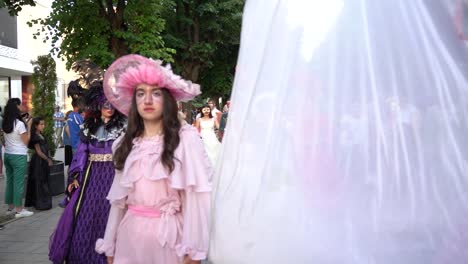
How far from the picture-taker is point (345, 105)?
1.35m

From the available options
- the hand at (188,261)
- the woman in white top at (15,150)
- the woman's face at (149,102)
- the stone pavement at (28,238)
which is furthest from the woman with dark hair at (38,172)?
the hand at (188,261)

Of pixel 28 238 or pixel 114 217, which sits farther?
pixel 28 238

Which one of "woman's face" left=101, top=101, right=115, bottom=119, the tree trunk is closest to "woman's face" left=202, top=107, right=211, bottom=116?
the tree trunk

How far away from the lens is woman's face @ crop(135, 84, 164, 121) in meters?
3.02

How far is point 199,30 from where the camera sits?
870 inches

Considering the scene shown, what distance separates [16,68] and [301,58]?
2517 cm

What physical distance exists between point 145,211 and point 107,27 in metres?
9.14

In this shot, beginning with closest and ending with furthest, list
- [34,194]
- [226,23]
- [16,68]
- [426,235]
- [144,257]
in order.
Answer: [426,235] < [144,257] < [34,194] < [226,23] < [16,68]

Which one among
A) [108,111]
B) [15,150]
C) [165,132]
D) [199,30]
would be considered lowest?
[15,150]

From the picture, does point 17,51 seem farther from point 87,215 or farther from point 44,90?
point 87,215

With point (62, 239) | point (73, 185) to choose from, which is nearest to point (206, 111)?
point (73, 185)

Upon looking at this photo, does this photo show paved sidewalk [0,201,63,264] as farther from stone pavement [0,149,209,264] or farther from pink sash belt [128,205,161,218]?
pink sash belt [128,205,161,218]

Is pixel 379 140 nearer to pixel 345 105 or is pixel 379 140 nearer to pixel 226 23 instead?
pixel 345 105

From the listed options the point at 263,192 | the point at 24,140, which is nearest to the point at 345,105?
the point at 263,192
